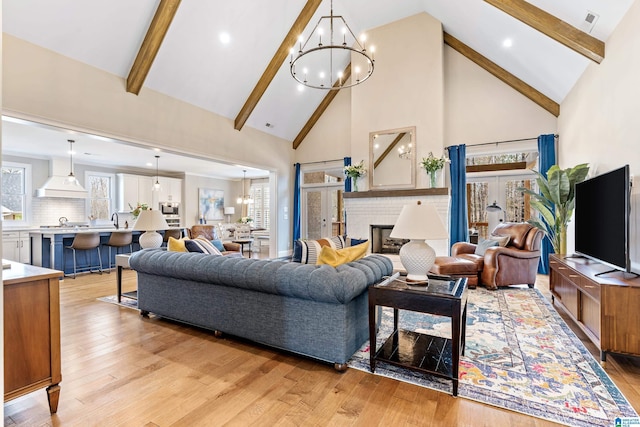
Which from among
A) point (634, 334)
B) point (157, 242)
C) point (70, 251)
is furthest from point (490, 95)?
point (70, 251)

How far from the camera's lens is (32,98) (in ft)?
12.5

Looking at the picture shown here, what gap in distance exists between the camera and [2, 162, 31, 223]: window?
7148mm

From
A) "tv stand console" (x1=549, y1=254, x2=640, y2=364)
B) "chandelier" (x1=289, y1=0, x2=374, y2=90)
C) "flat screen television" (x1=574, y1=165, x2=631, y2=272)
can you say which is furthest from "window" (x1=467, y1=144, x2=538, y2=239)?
"tv stand console" (x1=549, y1=254, x2=640, y2=364)

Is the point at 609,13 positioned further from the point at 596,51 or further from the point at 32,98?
the point at 32,98

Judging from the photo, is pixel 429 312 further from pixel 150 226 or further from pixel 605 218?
pixel 150 226

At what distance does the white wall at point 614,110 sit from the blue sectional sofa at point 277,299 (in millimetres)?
2437

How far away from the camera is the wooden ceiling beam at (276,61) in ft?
18.4

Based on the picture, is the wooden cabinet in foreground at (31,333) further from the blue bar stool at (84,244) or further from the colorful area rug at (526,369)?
the blue bar stool at (84,244)

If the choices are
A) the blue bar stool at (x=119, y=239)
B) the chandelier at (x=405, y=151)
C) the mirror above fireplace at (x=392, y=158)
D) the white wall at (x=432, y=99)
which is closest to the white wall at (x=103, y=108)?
the blue bar stool at (x=119, y=239)

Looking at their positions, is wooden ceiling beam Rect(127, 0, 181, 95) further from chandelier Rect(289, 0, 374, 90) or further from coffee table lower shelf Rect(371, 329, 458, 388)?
coffee table lower shelf Rect(371, 329, 458, 388)

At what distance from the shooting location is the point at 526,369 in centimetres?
234

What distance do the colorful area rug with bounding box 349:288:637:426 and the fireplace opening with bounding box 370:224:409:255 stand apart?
122 inches

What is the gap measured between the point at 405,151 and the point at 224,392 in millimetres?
5389

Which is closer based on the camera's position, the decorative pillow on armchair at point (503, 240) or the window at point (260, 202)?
the decorative pillow on armchair at point (503, 240)
